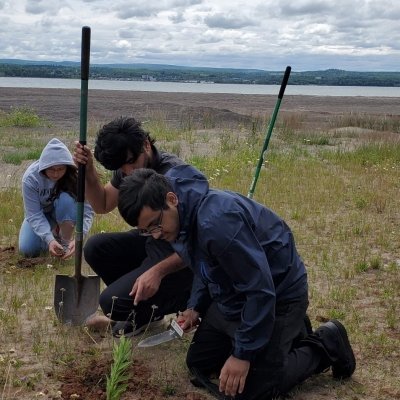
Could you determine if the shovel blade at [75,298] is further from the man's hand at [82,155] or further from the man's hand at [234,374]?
the man's hand at [234,374]

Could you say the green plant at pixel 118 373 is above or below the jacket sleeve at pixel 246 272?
below

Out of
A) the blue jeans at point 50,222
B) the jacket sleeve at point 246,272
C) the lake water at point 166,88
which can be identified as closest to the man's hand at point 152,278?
the jacket sleeve at point 246,272

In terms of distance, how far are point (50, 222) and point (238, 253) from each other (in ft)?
11.3

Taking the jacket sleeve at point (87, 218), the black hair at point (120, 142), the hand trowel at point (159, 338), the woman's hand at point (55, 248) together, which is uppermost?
the black hair at point (120, 142)

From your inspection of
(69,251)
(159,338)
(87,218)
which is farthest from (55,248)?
(159,338)

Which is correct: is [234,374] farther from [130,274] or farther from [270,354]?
[130,274]

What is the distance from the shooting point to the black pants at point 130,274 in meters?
4.23

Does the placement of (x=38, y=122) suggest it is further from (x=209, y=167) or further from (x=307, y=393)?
(x=307, y=393)

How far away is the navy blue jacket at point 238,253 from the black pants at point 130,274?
710 mm

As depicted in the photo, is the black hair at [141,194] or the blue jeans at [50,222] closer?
the black hair at [141,194]

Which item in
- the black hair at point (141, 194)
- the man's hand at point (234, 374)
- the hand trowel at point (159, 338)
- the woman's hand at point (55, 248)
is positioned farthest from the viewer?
the woman's hand at point (55, 248)

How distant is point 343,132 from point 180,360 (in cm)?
1712

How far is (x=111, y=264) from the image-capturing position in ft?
15.0

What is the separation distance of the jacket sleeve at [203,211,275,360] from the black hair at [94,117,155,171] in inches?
42.7
